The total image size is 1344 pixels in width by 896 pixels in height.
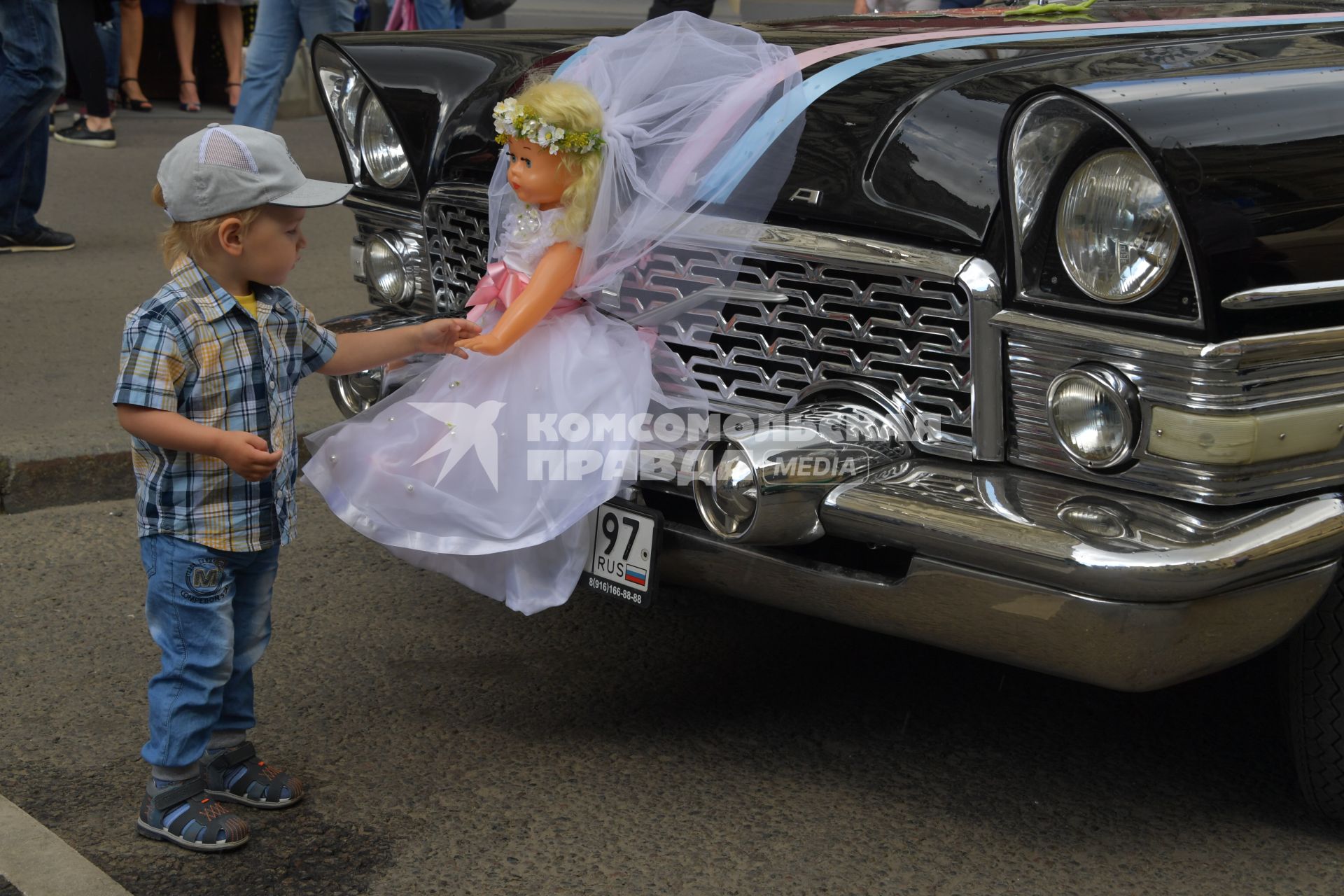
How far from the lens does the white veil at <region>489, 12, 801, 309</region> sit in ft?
8.83

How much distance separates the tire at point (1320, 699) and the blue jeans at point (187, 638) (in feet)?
5.72

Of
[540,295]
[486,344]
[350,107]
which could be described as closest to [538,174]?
[540,295]

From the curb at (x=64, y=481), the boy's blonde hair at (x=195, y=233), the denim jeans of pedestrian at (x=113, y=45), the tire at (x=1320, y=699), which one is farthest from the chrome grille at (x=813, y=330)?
the denim jeans of pedestrian at (x=113, y=45)

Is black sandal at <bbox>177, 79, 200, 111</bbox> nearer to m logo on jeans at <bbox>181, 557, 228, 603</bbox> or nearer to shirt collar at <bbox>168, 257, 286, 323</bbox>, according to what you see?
shirt collar at <bbox>168, 257, 286, 323</bbox>

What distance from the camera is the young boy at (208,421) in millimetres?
2332

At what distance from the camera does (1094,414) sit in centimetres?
233

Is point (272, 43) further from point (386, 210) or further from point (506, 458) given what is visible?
point (506, 458)

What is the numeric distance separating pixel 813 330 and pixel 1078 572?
2.31 ft

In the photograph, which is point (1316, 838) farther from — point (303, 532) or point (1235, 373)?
point (303, 532)

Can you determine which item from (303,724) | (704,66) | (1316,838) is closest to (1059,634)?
(1316,838)

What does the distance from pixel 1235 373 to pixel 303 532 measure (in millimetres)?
2573

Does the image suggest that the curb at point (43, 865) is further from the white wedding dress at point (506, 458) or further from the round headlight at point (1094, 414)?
the round headlight at point (1094, 414)

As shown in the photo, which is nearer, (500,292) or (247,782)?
(247,782)

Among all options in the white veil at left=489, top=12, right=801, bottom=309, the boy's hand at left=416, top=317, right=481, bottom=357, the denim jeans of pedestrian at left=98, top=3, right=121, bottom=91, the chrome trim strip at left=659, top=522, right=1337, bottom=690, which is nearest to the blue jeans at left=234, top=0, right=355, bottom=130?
the denim jeans of pedestrian at left=98, top=3, right=121, bottom=91
